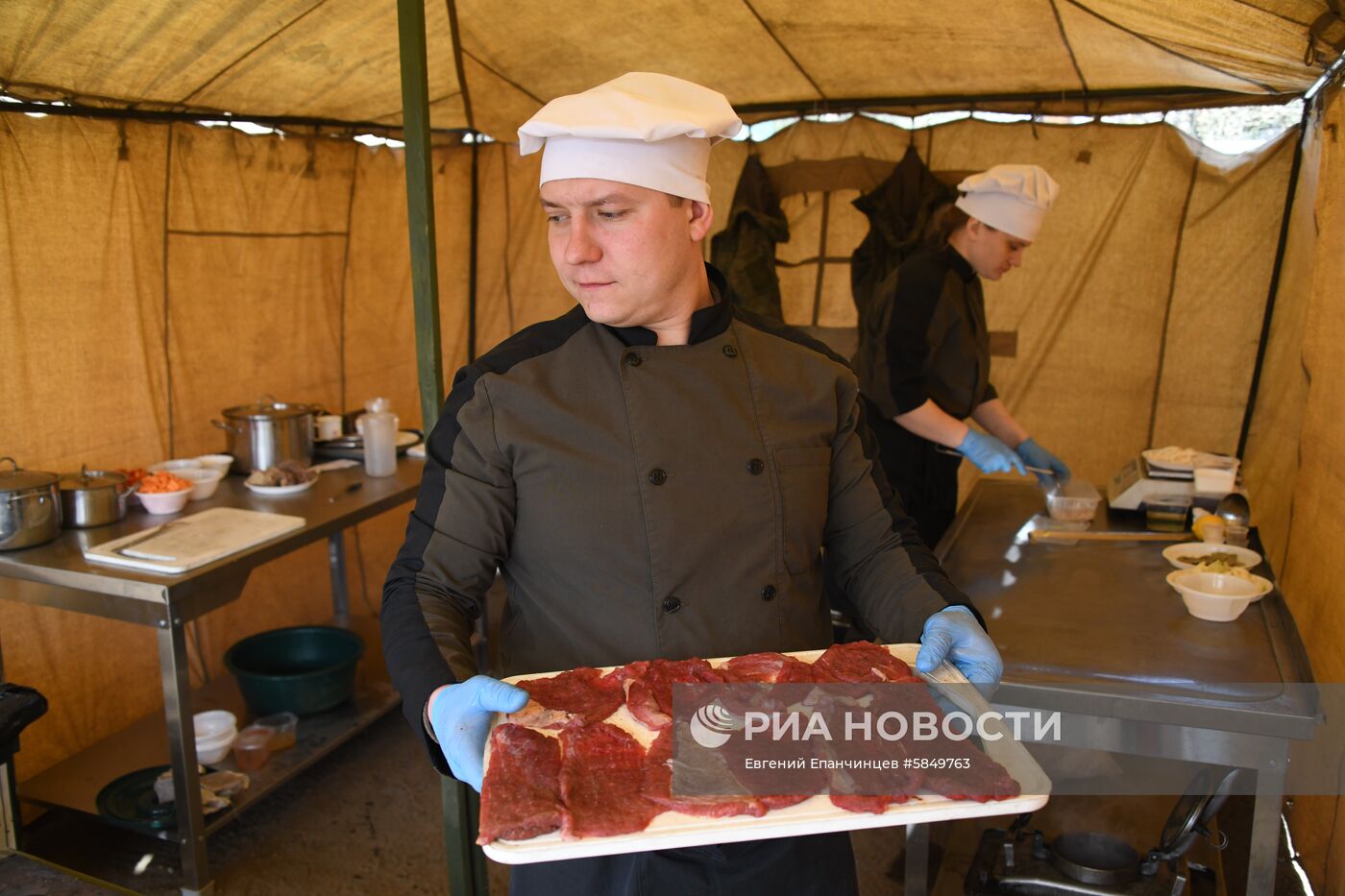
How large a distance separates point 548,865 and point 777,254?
3944 mm

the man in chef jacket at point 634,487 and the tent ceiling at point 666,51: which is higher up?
the tent ceiling at point 666,51

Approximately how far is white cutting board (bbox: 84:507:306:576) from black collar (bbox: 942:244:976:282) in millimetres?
2436

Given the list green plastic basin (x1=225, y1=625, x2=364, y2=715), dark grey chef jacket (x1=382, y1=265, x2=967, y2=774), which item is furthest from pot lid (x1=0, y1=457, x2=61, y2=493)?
dark grey chef jacket (x1=382, y1=265, x2=967, y2=774)

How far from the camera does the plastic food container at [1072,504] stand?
3.26 m

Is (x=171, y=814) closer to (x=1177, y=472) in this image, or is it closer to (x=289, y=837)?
(x=289, y=837)

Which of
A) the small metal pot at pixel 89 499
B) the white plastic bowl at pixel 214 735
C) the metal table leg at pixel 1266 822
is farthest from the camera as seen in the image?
the white plastic bowl at pixel 214 735

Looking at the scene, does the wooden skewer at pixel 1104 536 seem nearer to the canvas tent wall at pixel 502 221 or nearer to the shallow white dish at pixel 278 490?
the canvas tent wall at pixel 502 221

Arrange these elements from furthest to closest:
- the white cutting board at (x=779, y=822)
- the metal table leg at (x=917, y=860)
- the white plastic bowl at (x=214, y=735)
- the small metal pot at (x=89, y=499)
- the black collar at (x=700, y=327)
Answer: the white plastic bowl at (x=214, y=735), the small metal pot at (x=89, y=499), the metal table leg at (x=917, y=860), the black collar at (x=700, y=327), the white cutting board at (x=779, y=822)

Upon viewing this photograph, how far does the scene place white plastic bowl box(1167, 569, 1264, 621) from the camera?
2379 millimetres

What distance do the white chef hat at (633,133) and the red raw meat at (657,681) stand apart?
2.51 feet

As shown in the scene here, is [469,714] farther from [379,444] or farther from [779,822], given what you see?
[379,444]

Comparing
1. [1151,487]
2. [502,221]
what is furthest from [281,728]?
[1151,487]

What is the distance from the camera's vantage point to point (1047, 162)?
4516 mm

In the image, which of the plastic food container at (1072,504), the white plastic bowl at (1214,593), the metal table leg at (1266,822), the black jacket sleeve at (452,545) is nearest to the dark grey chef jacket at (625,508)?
the black jacket sleeve at (452,545)
